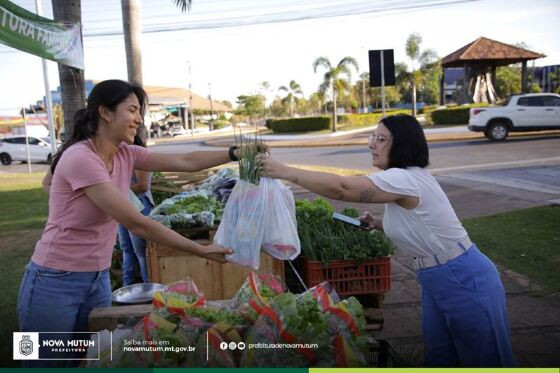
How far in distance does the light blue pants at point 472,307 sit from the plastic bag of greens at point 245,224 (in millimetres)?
840

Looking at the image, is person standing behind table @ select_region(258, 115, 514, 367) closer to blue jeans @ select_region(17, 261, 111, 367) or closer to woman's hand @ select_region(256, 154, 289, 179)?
woman's hand @ select_region(256, 154, 289, 179)

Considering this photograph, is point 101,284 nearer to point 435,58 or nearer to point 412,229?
point 412,229

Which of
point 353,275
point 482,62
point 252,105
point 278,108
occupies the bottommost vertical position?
point 353,275

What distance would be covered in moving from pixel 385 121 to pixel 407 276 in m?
3.44

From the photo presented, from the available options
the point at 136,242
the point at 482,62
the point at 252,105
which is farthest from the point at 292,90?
the point at 136,242

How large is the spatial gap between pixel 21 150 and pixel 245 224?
91.8 feet

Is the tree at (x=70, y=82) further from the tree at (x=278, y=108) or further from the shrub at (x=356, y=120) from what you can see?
the tree at (x=278, y=108)

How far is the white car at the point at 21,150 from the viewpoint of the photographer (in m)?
26.4

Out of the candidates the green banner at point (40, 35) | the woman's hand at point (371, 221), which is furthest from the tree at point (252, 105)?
the woman's hand at point (371, 221)

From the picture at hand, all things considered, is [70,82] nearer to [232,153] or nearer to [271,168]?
[232,153]

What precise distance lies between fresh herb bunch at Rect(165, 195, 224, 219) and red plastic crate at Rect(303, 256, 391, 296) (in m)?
1.02

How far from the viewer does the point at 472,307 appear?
230 centimetres

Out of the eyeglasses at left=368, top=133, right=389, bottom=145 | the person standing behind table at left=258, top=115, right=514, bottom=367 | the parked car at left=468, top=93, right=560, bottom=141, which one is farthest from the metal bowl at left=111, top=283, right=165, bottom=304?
the parked car at left=468, top=93, right=560, bottom=141

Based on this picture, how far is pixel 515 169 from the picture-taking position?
12953 millimetres
